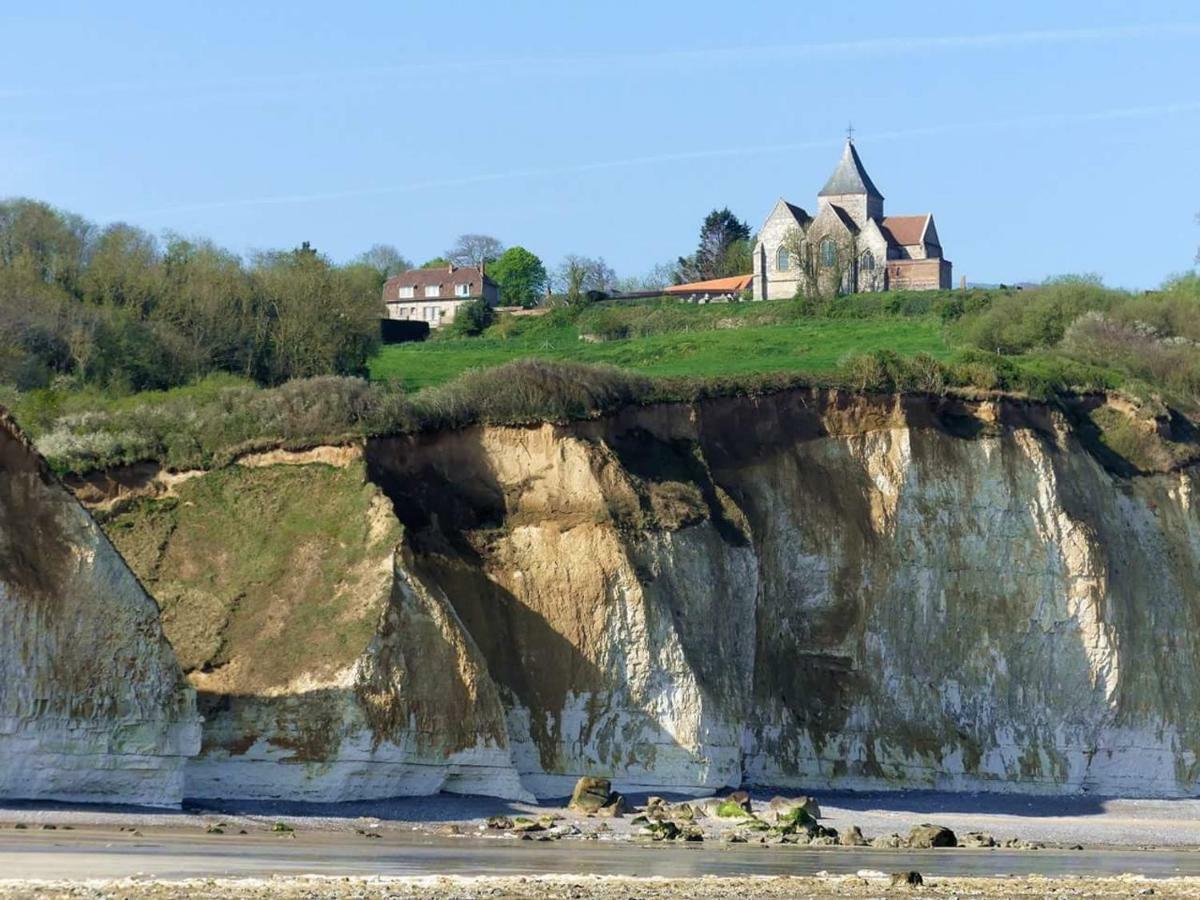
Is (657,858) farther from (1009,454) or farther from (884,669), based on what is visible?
(1009,454)

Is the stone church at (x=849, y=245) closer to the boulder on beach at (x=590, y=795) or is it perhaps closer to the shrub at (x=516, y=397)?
the shrub at (x=516, y=397)

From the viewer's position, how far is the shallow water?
29656 millimetres

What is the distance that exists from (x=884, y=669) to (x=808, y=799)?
27.4ft

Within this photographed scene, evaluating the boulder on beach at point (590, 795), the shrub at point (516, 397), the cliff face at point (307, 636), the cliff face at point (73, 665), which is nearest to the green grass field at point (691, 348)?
the shrub at point (516, 397)

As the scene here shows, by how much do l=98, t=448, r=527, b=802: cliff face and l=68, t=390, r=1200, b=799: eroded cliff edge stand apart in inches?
2.3

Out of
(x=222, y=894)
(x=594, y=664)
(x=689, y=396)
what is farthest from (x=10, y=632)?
(x=689, y=396)

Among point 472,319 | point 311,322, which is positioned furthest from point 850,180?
point 311,322

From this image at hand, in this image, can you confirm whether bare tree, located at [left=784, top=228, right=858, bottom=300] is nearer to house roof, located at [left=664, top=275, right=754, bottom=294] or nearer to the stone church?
the stone church

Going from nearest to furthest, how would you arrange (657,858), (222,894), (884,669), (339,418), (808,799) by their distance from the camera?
1. (222,894)
2. (657,858)
3. (808,799)
4. (339,418)
5. (884,669)

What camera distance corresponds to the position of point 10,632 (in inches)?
1390

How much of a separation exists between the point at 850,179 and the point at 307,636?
72732 mm

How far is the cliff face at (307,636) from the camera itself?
40188 millimetres

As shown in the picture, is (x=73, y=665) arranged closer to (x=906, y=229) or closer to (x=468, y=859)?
(x=468, y=859)

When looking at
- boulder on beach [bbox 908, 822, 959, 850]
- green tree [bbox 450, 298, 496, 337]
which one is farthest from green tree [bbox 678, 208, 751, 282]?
boulder on beach [bbox 908, 822, 959, 850]
